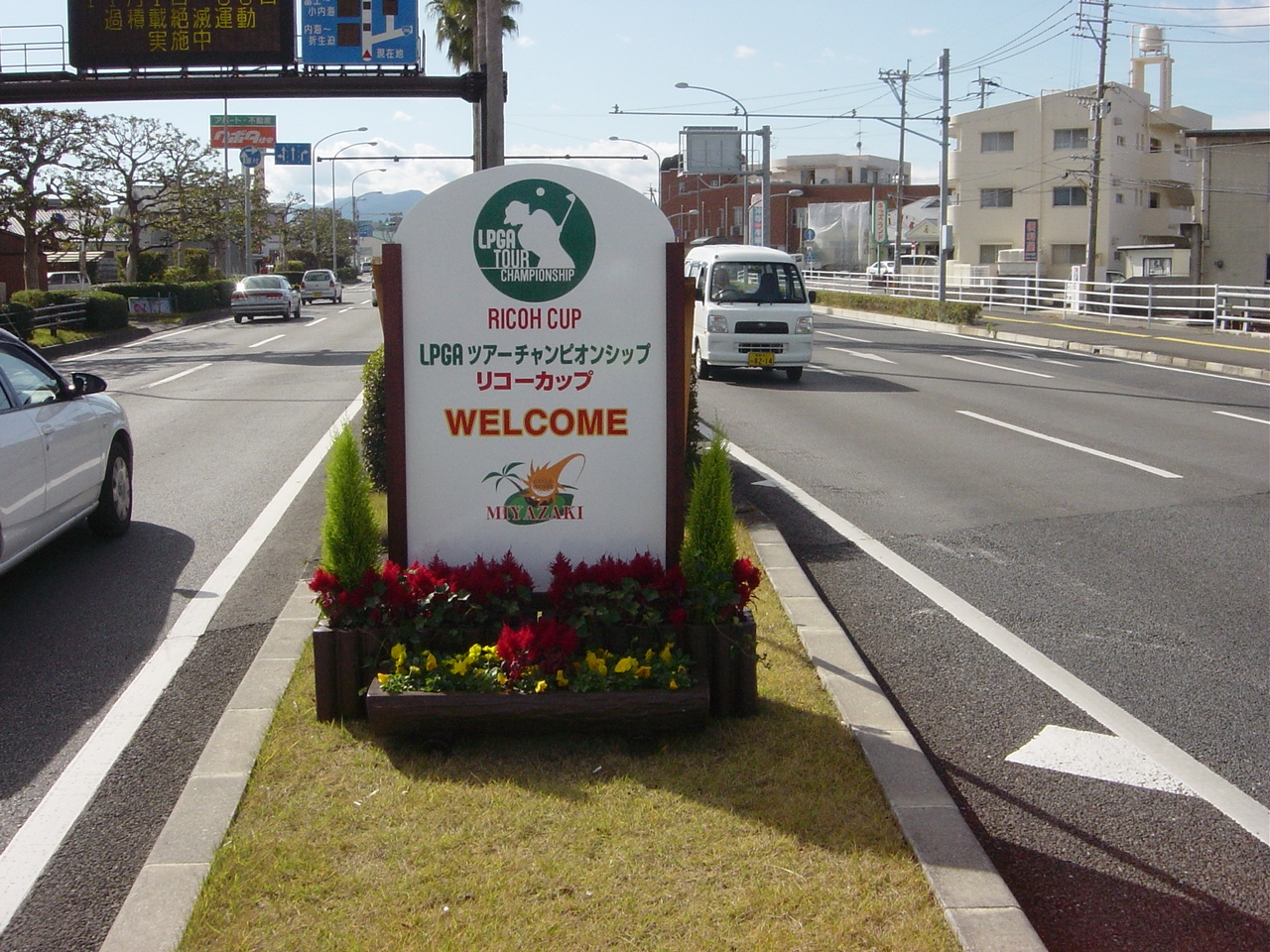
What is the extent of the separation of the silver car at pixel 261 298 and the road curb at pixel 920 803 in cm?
3652

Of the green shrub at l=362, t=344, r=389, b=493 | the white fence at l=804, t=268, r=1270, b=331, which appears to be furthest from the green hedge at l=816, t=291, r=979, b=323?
the green shrub at l=362, t=344, r=389, b=493

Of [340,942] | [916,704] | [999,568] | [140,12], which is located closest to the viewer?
[340,942]

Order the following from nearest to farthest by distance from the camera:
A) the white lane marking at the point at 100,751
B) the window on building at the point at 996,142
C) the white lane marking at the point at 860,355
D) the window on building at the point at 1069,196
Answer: the white lane marking at the point at 100,751 < the white lane marking at the point at 860,355 < the window on building at the point at 1069,196 < the window on building at the point at 996,142

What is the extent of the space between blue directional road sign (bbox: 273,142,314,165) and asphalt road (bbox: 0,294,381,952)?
150 feet

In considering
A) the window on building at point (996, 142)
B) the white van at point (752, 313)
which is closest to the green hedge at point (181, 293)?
the white van at point (752, 313)

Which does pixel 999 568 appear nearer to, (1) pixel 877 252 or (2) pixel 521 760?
(2) pixel 521 760

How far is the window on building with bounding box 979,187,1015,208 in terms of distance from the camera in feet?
201

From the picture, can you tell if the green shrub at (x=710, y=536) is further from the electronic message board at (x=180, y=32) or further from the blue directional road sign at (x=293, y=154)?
the blue directional road sign at (x=293, y=154)

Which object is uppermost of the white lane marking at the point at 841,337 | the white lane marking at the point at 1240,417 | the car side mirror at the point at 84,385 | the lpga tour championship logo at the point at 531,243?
the lpga tour championship logo at the point at 531,243

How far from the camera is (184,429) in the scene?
1469cm

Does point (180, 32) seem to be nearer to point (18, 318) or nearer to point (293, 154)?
point (18, 318)

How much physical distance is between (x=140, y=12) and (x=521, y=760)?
64.2 feet

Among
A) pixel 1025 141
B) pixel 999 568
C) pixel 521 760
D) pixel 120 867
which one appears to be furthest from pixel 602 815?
pixel 1025 141

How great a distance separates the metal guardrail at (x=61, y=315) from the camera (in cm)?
3027
